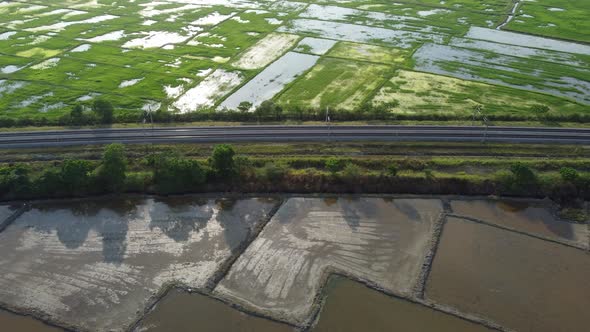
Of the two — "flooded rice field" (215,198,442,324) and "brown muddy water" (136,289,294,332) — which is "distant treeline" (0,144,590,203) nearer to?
"flooded rice field" (215,198,442,324)

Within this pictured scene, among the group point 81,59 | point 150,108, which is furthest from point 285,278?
point 81,59

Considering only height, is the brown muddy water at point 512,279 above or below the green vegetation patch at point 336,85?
below

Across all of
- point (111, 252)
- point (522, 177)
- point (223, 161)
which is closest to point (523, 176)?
point (522, 177)

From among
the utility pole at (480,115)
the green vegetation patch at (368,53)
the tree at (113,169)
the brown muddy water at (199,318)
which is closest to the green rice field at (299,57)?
the green vegetation patch at (368,53)

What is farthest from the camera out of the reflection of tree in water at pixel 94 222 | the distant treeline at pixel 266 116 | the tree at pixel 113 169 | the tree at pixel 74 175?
the distant treeline at pixel 266 116

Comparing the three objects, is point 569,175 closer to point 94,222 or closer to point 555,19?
point 94,222

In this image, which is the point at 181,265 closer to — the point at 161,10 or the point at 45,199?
the point at 45,199

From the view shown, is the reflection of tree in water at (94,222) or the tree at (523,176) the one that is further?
the tree at (523,176)

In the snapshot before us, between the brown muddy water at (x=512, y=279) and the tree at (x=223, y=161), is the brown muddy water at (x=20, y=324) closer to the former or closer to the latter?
the tree at (x=223, y=161)
